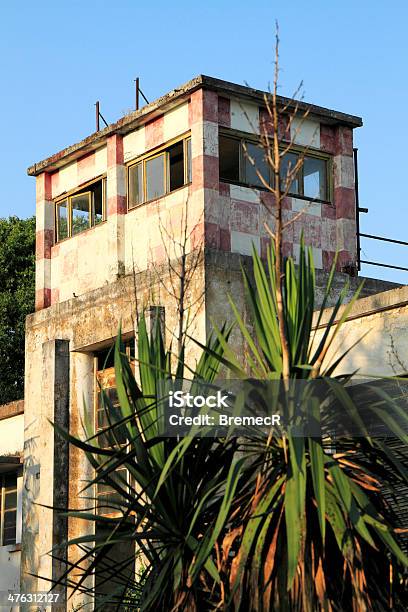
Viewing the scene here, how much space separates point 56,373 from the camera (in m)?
17.3

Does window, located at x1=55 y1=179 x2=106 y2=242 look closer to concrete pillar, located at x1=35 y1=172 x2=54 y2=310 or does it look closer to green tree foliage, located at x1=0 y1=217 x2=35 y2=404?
concrete pillar, located at x1=35 y1=172 x2=54 y2=310

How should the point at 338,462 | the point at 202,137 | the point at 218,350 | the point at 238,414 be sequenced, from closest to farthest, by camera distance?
the point at 238,414 → the point at 338,462 → the point at 218,350 → the point at 202,137

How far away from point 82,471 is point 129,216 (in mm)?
3761

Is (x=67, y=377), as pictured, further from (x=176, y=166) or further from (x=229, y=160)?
(x=229, y=160)

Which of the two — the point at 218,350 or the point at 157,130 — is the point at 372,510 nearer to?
the point at 218,350

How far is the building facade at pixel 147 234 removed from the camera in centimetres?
1583

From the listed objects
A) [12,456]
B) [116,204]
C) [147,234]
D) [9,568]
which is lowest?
[9,568]

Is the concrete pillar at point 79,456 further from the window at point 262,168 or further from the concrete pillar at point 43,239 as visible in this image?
the window at point 262,168

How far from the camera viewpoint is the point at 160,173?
1677 cm

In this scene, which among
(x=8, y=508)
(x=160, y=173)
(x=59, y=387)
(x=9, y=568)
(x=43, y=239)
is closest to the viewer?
(x=160, y=173)

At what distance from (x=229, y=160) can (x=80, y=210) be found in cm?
296

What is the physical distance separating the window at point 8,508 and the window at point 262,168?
760 centimetres

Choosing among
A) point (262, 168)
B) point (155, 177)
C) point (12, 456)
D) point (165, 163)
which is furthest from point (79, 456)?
point (262, 168)

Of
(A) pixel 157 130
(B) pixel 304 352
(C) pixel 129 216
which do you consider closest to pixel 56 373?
(C) pixel 129 216
